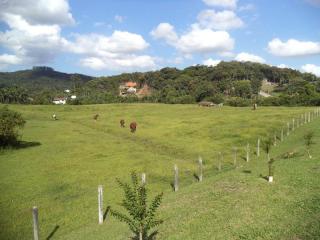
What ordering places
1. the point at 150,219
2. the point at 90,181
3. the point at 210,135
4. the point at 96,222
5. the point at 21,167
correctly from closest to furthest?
the point at 150,219
the point at 96,222
the point at 90,181
the point at 21,167
the point at 210,135

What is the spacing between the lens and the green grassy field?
17797 millimetres

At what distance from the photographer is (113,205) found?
26094 millimetres

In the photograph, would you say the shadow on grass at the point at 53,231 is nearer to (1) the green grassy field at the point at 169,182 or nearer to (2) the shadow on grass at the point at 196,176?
(1) the green grassy field at the point at 169,182

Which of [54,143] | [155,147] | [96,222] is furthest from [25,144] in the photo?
[96,222]

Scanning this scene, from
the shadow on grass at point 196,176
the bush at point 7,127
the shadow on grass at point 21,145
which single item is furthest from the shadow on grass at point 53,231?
the bush at point 7,127

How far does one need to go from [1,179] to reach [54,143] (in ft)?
65.7

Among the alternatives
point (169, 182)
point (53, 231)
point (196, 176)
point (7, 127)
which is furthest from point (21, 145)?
point (53, 231)

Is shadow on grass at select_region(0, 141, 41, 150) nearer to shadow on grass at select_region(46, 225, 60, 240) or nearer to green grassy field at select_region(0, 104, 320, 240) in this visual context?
green grassy field at select_region(0, 104, 320, 240)

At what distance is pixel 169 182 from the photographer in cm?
3222

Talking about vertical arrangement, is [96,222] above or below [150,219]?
below

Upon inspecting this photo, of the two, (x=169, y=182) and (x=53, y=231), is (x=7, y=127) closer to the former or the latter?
(x=169, y=182)

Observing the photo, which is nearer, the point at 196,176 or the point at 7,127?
the point at 196,176

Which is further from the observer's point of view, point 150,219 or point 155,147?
point 155,147

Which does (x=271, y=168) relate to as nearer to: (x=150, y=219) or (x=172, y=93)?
(x=150, y=219)
